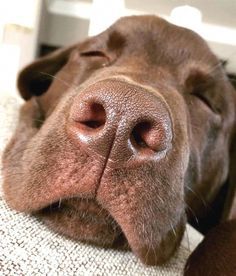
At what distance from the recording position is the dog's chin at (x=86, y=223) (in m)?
1.02

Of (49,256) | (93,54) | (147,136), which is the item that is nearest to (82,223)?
(49,256)

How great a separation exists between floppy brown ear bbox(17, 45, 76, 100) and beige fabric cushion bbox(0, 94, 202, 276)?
88 centimetres

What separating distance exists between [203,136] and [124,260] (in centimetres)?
65

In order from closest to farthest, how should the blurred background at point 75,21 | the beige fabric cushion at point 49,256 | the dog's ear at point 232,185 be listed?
the beige fabric cushion at point 49,256
the dog's ear at point 232,185
the blurred background at point 75,21

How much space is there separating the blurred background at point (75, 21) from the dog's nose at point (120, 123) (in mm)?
1056

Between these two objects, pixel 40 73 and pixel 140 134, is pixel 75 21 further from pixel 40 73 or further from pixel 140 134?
pixel 140 134

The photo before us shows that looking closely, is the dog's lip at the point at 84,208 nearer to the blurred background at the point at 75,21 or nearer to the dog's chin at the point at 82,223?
the dog's chin at the point at 82,223

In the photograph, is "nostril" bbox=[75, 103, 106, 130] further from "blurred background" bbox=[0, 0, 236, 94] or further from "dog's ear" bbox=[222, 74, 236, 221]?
"blurred background" bbox=[0, 0, 236, 94]

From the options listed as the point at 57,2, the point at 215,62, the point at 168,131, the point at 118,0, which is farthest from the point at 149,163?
the point at 57,2

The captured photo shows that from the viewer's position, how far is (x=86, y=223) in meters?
1.05

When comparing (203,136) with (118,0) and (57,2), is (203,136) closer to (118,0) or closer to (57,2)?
(118,0)

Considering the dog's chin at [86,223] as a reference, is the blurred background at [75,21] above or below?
below

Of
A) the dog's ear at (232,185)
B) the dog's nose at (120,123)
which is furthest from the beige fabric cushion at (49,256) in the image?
the dog's ear at (232,185)

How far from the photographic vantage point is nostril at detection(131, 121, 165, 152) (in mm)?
936
